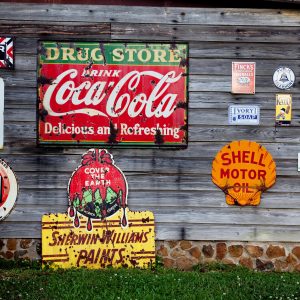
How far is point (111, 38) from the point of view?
8.74 m

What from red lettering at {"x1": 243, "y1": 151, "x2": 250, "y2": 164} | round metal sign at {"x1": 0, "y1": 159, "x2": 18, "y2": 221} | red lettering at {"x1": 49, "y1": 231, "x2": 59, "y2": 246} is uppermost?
red lettering at {"x1": 243, "y1": 151, "x2": 250, "y2": 164}

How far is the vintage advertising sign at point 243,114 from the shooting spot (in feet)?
28.9

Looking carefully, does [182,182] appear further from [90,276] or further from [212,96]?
[90,276]

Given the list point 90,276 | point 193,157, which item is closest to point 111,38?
point 193,157

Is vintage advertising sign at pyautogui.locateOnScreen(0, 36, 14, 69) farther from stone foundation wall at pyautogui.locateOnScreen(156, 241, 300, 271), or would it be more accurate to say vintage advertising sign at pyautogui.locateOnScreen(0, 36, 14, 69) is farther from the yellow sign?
stone foundation wall at pyautogui.locateOnScreen(156, 241, 300, 271)

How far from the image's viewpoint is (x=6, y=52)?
28.4 ft

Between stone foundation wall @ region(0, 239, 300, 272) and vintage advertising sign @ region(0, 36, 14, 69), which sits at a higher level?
vintage advertising sign @ region(0, 36, 14, 69)

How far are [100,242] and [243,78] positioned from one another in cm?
315

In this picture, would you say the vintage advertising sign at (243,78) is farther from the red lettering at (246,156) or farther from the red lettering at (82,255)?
the red lettering at (82,255)

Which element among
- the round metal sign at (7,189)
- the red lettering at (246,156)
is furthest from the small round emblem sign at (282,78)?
the round metal sign at (7,189)

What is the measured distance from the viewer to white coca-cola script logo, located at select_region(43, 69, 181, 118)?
8.69 metres

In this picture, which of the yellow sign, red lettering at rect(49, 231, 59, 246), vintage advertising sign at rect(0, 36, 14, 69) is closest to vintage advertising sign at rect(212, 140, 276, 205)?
the yellow sign

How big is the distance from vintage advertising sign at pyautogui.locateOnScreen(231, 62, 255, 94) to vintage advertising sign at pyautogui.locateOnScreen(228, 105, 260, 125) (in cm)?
22

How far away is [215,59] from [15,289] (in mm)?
4229
